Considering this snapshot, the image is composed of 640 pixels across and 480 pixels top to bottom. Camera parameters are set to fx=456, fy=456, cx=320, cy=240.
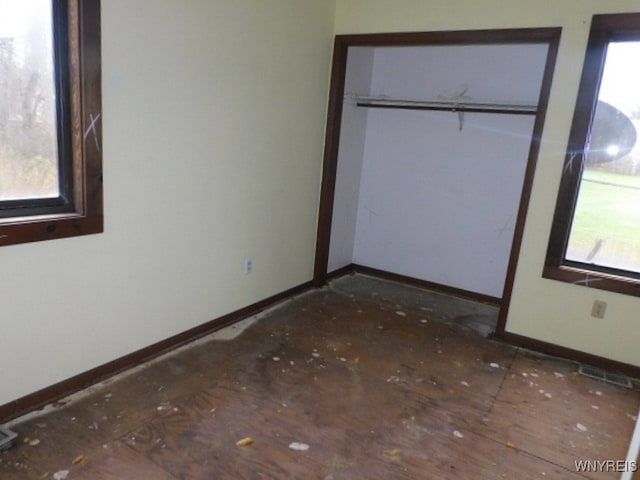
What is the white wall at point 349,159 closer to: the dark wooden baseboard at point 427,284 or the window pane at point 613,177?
the dark wooden baseboard at point 427,284

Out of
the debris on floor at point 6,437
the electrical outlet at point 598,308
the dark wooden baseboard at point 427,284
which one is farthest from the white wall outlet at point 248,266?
the electrical outlet at point 598,308

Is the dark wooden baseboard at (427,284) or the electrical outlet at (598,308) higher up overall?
the electrical outlet at (598,308)

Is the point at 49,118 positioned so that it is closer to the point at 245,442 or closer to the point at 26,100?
the point at 26,100

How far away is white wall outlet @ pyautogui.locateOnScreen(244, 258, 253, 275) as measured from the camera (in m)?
3.13

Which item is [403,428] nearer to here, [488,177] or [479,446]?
[479,446]

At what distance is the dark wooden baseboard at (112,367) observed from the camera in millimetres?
1983

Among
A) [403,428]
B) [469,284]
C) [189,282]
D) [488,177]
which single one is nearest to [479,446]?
[403,428]

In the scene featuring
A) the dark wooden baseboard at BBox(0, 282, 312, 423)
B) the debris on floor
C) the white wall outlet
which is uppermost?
the white wall outlet

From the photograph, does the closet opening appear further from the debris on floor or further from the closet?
the debris on floor

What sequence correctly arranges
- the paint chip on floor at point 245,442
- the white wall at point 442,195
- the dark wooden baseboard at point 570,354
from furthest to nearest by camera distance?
the white wall at point 442,195
the dark wooden baseboard at point 570,354
the paint chip on floor at point 245,442

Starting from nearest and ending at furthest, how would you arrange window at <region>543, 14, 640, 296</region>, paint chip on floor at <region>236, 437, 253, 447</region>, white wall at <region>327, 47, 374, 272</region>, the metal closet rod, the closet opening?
paint chip on floor at <region>236, 437, 253, 447</region>
window at <region>543, 14, 640, 296</region>
the metal closet rod
the closet opening
white wall at <region>327, 47, 374, 272</region>

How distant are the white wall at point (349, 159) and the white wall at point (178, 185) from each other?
1.65ft

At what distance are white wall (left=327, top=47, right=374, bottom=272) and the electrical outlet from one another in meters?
2.09
